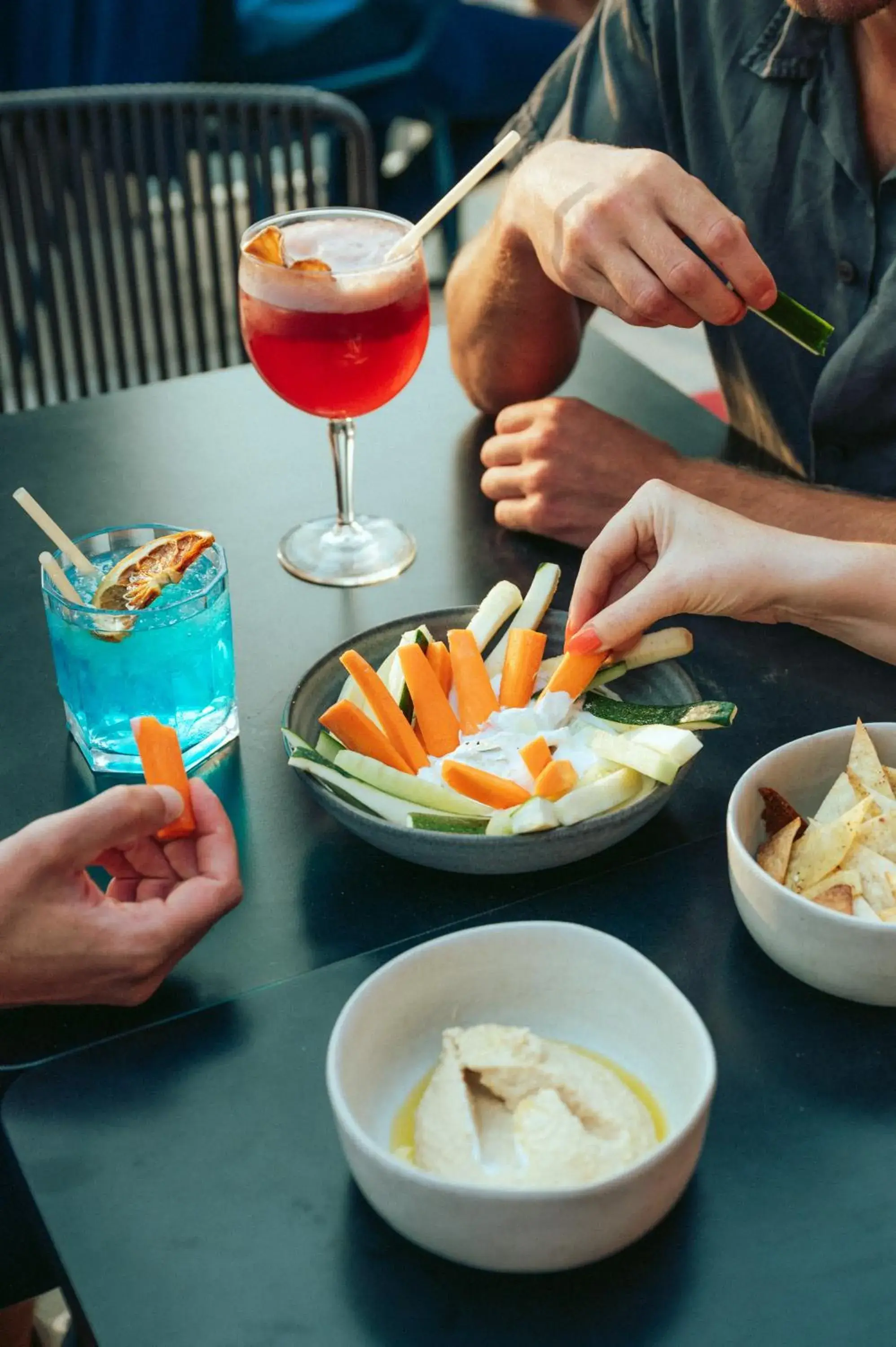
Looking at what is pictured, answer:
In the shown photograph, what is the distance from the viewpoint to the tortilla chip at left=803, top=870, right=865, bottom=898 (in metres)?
0.83

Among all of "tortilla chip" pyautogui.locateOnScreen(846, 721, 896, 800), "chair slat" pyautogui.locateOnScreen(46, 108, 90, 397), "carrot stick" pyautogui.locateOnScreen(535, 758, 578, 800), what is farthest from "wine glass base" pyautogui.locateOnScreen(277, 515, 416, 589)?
"chair slat" pyautogui.locateOnScreen(46, 108, 90, 397)

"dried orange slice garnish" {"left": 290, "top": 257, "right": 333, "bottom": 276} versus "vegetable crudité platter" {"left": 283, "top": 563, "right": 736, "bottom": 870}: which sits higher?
"dried orange slice garnish" {"left": 290, "top": 257, "right": 333, "bottom": 276}

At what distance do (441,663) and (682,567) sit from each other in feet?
0.65

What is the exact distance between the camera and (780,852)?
87 centimetres

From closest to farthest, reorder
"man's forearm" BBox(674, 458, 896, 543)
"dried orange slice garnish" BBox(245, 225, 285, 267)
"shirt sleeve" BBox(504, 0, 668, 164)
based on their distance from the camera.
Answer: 1. "dried orange slice garnish" BBox(245, 225, 285, 267)
2. "man's forearm" BBox(674, 458, 896, 543)
3. "shirt sleeve" BBox(504, 0, 668, 164)

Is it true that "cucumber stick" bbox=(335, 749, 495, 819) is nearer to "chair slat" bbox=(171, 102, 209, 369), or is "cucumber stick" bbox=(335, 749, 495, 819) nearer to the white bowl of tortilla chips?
the white bowl of tortilla chips

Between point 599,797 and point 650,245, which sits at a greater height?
point 650,245

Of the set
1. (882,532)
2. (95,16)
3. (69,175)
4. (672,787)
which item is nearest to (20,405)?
(69,175)

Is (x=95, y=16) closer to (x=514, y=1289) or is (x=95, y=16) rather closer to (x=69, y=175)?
(x=69, y=175)

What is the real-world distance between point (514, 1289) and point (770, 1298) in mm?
125

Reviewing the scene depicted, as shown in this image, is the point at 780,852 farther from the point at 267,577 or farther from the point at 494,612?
the point at 267,577

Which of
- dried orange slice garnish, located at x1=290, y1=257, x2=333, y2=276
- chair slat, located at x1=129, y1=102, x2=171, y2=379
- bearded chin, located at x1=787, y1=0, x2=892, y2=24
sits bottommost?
chair slat, located at x1=129, y1=102, x2=171, y2=379

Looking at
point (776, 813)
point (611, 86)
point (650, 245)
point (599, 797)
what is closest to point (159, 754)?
point (599, 797)

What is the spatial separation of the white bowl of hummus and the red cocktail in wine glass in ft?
1.94
